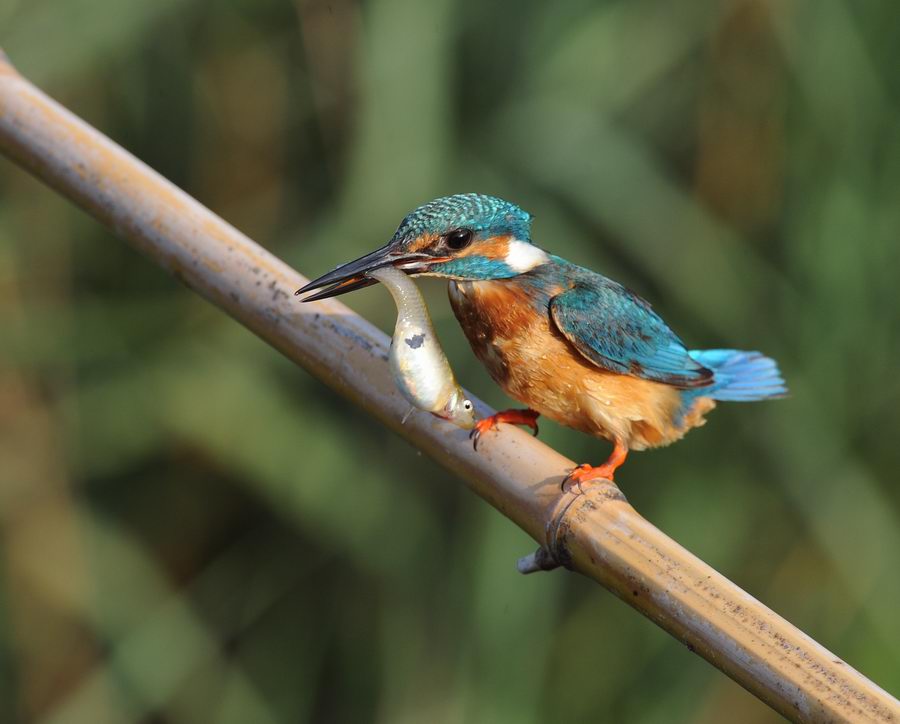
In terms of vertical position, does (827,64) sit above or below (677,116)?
above

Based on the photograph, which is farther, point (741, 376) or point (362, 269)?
point (741, 376)

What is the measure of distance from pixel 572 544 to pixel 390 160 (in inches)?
41.3

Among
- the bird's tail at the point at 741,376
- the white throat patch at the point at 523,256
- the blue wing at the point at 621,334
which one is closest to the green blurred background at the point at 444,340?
the bird's tail at the point at 741,376

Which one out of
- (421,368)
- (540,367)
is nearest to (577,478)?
(421,368)

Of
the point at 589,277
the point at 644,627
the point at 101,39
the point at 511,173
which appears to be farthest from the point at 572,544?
the point at 101,39

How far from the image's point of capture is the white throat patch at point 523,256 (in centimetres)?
141

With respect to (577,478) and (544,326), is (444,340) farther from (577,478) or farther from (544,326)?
(577,478)

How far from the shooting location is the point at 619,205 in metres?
2.03

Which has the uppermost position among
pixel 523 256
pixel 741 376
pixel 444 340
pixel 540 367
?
pixel 523 256

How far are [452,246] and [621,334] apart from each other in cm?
30

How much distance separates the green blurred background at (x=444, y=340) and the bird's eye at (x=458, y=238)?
0.66 meters

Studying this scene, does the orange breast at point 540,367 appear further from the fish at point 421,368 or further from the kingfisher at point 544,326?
the fish at point 421,368

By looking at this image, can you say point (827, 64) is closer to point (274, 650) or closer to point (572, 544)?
point (572, 544)

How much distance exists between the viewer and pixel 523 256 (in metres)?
1.45
